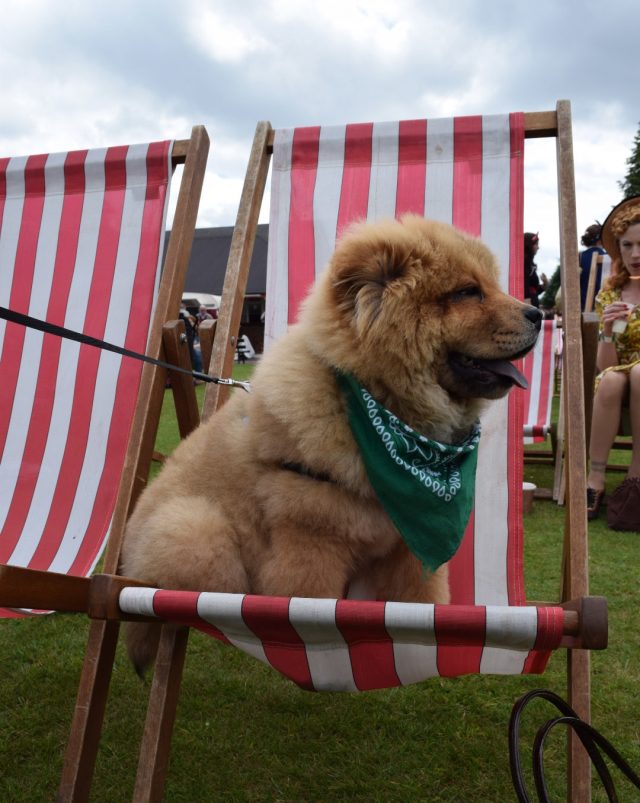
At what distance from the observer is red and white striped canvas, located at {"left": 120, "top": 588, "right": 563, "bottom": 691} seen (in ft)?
4.14

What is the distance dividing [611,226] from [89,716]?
387 centimetres

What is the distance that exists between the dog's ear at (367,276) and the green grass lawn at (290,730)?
4.23 ft

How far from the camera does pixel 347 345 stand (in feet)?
5.60

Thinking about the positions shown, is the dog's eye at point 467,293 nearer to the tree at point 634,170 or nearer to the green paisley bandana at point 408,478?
the green paisley bandana at point 408,478

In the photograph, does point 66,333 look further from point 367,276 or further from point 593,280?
point 593,280

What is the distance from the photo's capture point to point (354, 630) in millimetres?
1324

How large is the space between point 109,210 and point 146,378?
0.95 meters

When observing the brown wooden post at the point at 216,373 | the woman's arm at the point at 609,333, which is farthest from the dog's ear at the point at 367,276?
the woman's arm at the point at 609,333

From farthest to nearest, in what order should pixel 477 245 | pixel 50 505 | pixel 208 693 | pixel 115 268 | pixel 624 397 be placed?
pixel 624 397
pixel 115 268
pixel 50 505
pixel 208 693
pixel 477 245

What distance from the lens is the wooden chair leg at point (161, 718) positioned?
1.57 metres

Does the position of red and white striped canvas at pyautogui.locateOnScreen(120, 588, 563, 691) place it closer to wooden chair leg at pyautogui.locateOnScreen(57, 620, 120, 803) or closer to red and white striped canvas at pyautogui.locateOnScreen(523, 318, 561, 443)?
wooden chair leg at pyautogui.locateOnScreen(57, 620, 120, 803)

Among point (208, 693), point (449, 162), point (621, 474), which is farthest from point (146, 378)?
point (621, 474)

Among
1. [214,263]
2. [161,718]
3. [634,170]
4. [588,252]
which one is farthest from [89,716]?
[634,170]

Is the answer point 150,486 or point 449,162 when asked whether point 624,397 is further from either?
point 150,486
